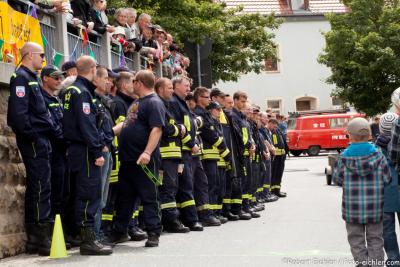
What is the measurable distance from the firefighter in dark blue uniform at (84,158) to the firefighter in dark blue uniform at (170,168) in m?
2.24

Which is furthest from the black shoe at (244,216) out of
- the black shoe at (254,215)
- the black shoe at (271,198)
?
the black shoe at (271,198)

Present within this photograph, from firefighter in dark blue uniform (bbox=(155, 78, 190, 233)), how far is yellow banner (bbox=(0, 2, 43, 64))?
1.82m

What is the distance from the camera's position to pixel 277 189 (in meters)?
19.5

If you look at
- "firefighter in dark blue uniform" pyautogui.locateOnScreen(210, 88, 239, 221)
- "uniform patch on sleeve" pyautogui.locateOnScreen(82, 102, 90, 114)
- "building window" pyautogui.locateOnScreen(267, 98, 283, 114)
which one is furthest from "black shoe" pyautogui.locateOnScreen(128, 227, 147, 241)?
"building window" pyautogui.locateOnScreen(267, 98, 283, 114)

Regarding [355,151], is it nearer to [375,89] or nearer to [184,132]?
[184,132]

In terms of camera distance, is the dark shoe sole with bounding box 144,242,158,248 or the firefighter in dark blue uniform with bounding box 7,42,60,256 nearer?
the firefighter in dark blue uniform with bounding box 7,42,60,256

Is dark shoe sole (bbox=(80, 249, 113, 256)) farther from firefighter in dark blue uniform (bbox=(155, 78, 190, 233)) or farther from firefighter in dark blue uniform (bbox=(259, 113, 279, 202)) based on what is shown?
firefighter in dark blue uniform (bbox=(259, 113, 279, 202))

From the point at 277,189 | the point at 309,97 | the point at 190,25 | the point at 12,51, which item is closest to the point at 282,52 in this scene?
the point at 309,97

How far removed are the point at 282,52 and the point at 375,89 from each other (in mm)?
13902

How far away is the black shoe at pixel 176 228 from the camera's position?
11547 mm

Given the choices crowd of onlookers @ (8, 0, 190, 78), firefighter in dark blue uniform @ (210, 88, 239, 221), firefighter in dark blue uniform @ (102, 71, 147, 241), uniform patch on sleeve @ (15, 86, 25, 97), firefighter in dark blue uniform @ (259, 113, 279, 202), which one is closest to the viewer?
uniform patch on sleeve @ (15, 86, 25, 97)

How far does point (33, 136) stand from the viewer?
353 inches

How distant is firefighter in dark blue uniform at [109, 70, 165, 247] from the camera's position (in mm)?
9875

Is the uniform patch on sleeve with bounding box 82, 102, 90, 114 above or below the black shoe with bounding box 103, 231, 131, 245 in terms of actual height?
above
